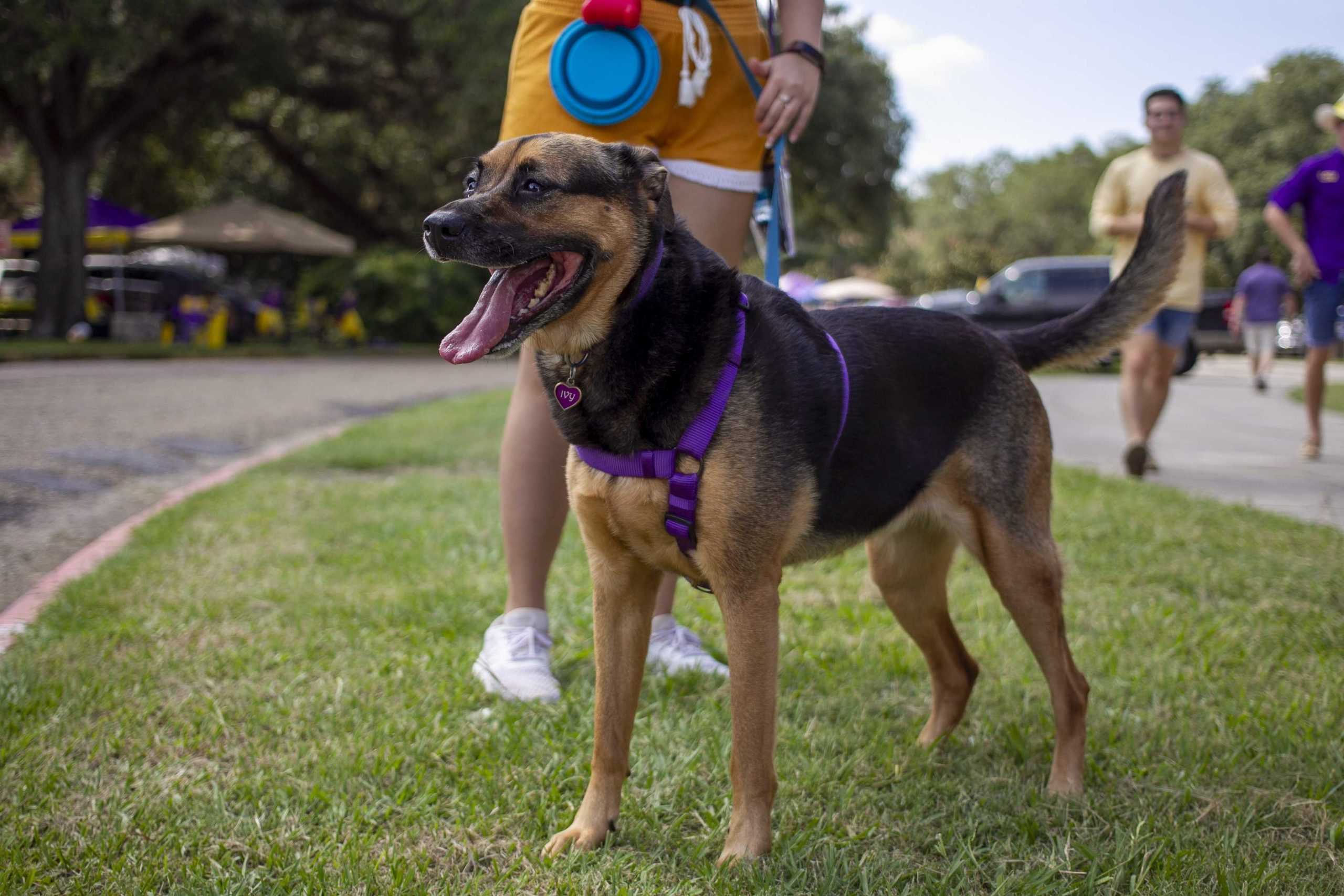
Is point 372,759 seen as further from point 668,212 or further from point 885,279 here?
point 885,279

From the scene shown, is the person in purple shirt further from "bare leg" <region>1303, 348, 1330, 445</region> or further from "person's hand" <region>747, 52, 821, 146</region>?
"person's hand" <region>747, 52, 821, 146</region>

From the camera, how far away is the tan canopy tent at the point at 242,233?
24.3 metres

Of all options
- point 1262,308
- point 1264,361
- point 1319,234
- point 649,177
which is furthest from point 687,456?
point 1262,308

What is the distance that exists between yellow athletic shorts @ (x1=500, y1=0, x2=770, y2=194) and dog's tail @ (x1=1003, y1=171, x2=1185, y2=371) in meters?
1.05

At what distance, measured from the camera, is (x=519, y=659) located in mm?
3254

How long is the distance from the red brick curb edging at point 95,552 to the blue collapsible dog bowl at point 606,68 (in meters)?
2.70

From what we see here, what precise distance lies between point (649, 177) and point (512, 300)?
1.51 feet

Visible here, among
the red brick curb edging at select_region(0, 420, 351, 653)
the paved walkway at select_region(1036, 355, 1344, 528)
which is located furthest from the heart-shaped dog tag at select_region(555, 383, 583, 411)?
the paved walkway at select_region(1036, 355, 1344, 528)

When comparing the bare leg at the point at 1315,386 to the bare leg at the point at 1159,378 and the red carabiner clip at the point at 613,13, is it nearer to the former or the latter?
the bare leg at the point at 1159,378

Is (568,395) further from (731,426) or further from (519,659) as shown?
(519,659)

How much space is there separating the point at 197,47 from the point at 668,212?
80.3ft

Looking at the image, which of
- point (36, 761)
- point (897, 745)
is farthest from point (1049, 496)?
point (36, 761)

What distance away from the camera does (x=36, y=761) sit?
104 inches

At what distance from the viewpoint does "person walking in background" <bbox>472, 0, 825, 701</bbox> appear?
10.00 feet
